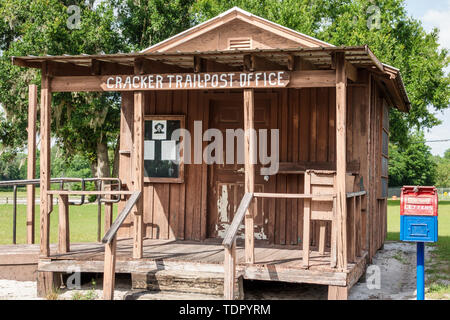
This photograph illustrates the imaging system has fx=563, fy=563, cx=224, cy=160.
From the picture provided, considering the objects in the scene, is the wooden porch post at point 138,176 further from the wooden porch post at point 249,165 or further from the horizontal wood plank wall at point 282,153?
the horizontal wood plank wall at point 282,153

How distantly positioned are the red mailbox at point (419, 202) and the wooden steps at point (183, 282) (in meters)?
2.61

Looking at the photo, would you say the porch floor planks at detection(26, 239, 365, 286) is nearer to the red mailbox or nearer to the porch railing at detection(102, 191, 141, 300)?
the porch railing at detection(102, 191, 141, 300)

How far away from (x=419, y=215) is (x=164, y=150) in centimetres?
555

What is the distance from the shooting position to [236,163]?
34.9 feet

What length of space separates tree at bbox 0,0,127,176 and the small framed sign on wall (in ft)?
43.9

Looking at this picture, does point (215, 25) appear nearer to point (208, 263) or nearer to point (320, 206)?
point (320, 206)

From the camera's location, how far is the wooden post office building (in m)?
7.85

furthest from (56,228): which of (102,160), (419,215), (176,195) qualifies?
(419,215)

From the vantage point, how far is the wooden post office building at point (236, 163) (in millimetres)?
7848

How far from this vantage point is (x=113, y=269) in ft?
25.7

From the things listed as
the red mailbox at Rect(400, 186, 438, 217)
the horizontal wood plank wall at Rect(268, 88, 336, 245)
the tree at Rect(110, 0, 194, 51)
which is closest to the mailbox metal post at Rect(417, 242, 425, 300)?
the red mailbox at Rect(400, 186, 438, 217)

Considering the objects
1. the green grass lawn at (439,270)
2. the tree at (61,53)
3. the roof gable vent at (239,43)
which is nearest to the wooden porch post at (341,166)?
the green grass lawn at (439,270)

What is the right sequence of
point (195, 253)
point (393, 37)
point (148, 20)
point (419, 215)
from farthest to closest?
point (393, 37) → point (148, 20) → point (195, 253) → point (419, 215)
